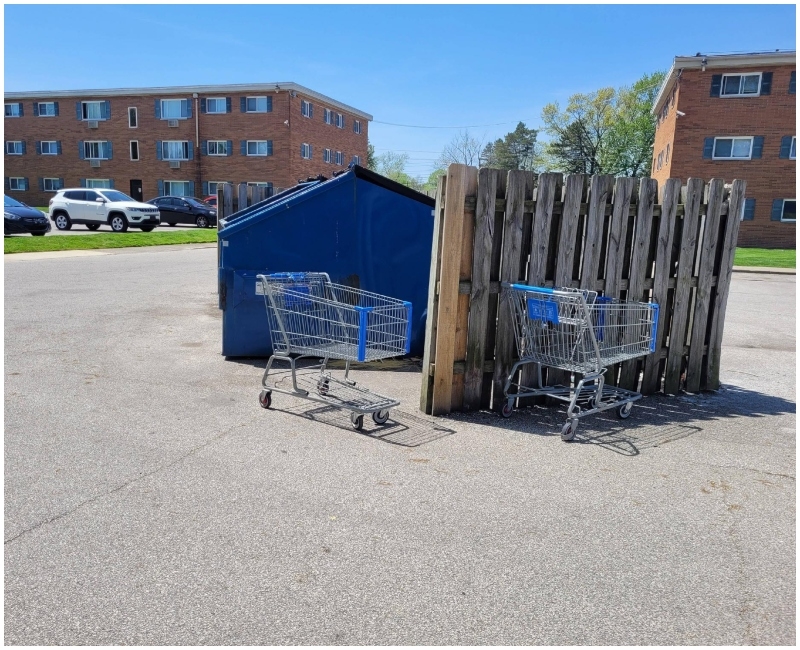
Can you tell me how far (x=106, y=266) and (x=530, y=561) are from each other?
1579cm

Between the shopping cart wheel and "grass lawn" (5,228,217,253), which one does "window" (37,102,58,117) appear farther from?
the shopping cart wheel

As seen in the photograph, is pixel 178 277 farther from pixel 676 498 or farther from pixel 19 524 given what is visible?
pixel 676 498

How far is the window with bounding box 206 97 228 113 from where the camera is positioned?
150 feet

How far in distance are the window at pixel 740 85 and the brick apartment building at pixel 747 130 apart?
0.14 feet

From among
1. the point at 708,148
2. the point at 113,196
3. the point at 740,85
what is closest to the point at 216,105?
the point at 113,196

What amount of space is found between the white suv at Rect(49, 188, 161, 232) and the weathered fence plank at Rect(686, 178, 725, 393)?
26208 mm

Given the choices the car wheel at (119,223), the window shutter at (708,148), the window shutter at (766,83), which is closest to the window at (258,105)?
the car wheel at (119,223)

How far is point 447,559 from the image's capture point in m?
3.20

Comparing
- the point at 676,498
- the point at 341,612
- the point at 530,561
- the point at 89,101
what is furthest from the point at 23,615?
the point at 89,101

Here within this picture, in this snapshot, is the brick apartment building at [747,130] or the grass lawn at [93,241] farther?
the brick apartment building at [747,130]

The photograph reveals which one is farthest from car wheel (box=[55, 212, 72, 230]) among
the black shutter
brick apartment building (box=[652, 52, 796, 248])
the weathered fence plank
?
the black shutter

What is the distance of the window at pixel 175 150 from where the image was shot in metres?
47.0

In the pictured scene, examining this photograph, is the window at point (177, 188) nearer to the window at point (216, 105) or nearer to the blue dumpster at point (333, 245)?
the window at point (216, 105)

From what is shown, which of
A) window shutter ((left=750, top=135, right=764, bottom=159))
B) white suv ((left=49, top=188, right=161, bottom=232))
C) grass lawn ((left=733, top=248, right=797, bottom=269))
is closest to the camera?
grass lawn ((left=733, top=248, right=797, bottom=269))
